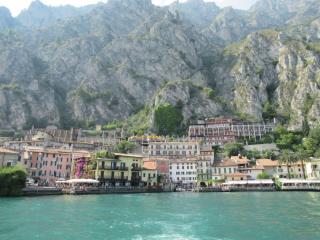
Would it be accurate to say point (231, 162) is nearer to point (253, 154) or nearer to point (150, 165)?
point (253, 154)

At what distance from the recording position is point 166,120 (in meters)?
138

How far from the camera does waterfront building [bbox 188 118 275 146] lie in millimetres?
124188

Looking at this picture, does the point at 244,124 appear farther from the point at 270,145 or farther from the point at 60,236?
the point at 60,236

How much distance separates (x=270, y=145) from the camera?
113625mm

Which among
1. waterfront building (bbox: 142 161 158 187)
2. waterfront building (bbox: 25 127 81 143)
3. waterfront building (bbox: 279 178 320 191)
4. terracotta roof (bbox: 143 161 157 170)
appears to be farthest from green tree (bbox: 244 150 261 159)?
waterfront building (bbox: 25 127 81 143)

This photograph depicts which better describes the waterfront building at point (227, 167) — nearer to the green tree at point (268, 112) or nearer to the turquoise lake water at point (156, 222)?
the green tree at point (268, 112)

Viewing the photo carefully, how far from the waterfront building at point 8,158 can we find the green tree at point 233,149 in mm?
61829

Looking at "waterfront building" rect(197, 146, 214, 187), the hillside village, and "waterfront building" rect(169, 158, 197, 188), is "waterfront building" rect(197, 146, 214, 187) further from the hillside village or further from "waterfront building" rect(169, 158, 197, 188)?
"waterfront building" rect(169, 158, 197, 188)

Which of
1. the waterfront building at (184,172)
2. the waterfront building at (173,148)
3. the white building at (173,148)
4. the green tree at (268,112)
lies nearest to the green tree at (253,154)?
the waterfront building at (173,148)

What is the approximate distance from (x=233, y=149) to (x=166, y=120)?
35.9m

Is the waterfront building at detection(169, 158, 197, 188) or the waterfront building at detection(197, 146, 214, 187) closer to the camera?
the waterfront building at detection(197, 146, 214, 187)

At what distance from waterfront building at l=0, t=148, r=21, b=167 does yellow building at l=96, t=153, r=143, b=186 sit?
1764cm

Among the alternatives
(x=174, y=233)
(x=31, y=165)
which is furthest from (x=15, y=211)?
(x=31, y=165)

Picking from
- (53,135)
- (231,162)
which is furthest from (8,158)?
(231,162)
